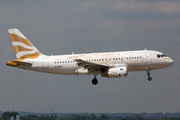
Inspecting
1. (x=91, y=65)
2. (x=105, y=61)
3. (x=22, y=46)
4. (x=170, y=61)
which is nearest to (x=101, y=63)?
(x=105, y=61)

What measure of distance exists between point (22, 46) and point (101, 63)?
16333mm

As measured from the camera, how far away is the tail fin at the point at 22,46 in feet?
209

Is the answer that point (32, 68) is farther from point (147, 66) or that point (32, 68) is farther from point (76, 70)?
point (147, 66)

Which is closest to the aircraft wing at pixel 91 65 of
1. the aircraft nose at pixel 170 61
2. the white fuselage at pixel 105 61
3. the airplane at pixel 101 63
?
the airplane at pixel 101 63

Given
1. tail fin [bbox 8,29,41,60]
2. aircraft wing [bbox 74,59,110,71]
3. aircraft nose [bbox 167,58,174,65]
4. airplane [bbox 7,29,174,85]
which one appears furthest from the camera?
tail fin [bbox 8,29,41,60]

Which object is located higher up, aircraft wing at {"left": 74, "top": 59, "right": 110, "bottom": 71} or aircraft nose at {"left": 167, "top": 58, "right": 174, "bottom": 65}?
aircraft nose at {"left": 167, "top": 58, "right": 174, "bottom": 65}

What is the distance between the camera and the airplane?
5975 centimetres

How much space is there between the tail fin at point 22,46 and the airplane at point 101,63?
2.34 feet

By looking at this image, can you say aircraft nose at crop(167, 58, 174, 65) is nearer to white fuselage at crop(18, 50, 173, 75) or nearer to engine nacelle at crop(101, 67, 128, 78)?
white fuselage at crop(18, 50, 173, 75)

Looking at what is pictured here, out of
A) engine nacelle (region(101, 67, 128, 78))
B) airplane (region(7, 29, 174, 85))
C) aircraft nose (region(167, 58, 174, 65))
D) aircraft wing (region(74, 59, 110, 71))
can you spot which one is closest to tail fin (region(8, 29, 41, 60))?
airplane (region(7, 29, 174, 85))

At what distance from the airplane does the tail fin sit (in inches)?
28.1

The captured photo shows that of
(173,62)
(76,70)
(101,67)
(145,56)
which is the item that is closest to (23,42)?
(76,70)

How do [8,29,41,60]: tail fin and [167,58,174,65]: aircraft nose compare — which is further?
[8,29,41,60]: tail fin

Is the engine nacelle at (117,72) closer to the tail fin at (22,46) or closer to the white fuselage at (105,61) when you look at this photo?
the white fuselage at (105,61)
